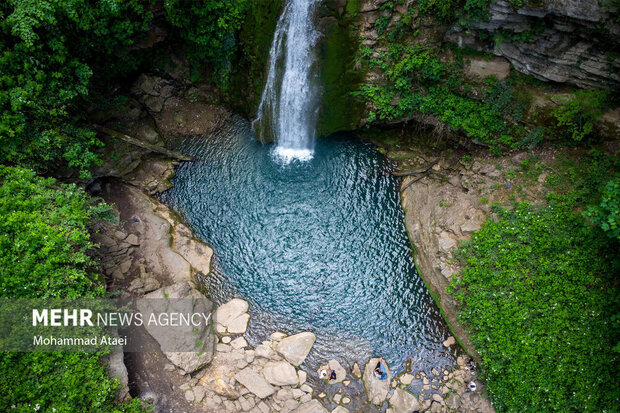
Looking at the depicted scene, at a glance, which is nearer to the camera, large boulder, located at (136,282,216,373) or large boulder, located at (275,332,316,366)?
large boulder, located at (136,282,216,373)

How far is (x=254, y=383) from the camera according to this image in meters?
11.2

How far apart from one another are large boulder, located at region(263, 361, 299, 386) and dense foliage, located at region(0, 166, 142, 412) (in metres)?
3.93

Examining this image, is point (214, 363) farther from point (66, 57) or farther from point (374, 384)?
point (66, 57)

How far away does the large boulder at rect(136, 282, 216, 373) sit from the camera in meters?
11.4

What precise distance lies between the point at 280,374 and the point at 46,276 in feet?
25.1

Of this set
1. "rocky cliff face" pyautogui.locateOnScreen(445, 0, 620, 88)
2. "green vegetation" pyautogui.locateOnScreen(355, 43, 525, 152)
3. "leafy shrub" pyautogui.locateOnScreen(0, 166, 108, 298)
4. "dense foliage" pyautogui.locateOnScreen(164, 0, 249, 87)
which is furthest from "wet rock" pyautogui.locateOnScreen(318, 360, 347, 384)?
"dense foliage" pyautogui.locateOnScreen(164, 0, 249, 87)

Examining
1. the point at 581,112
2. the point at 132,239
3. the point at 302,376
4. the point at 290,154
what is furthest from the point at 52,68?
the point at 581,112

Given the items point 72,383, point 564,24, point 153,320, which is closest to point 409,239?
point 564,24

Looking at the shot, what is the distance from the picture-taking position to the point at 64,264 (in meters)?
10.2

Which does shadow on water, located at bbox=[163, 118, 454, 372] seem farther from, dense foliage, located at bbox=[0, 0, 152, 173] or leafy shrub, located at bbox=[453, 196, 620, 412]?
dense foliage, located at bbox=[0, 0, 152, 173]

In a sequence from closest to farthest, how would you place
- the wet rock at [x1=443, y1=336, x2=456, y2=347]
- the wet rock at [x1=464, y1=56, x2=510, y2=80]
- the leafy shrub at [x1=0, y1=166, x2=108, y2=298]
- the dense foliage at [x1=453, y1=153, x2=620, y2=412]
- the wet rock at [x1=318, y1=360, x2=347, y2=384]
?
1. the leafy shrub at [x1=0, y1=166, x2=108, y2=298]
2. the dense foliage at [x1=453, y1=153, x2=620, y2=412]
3. the wet rock at [x1=318, y1=360, x2=347, y2=384]
4. the wet rock at [x1=443, y1=336, x2=456, y2=347]
5. the wet rock at [x1=464, y1=56, x2=510, y2=80]

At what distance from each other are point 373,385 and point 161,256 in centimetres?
934

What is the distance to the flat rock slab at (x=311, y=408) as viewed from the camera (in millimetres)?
10844

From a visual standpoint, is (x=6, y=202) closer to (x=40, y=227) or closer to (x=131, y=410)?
(x=40, y=227)
